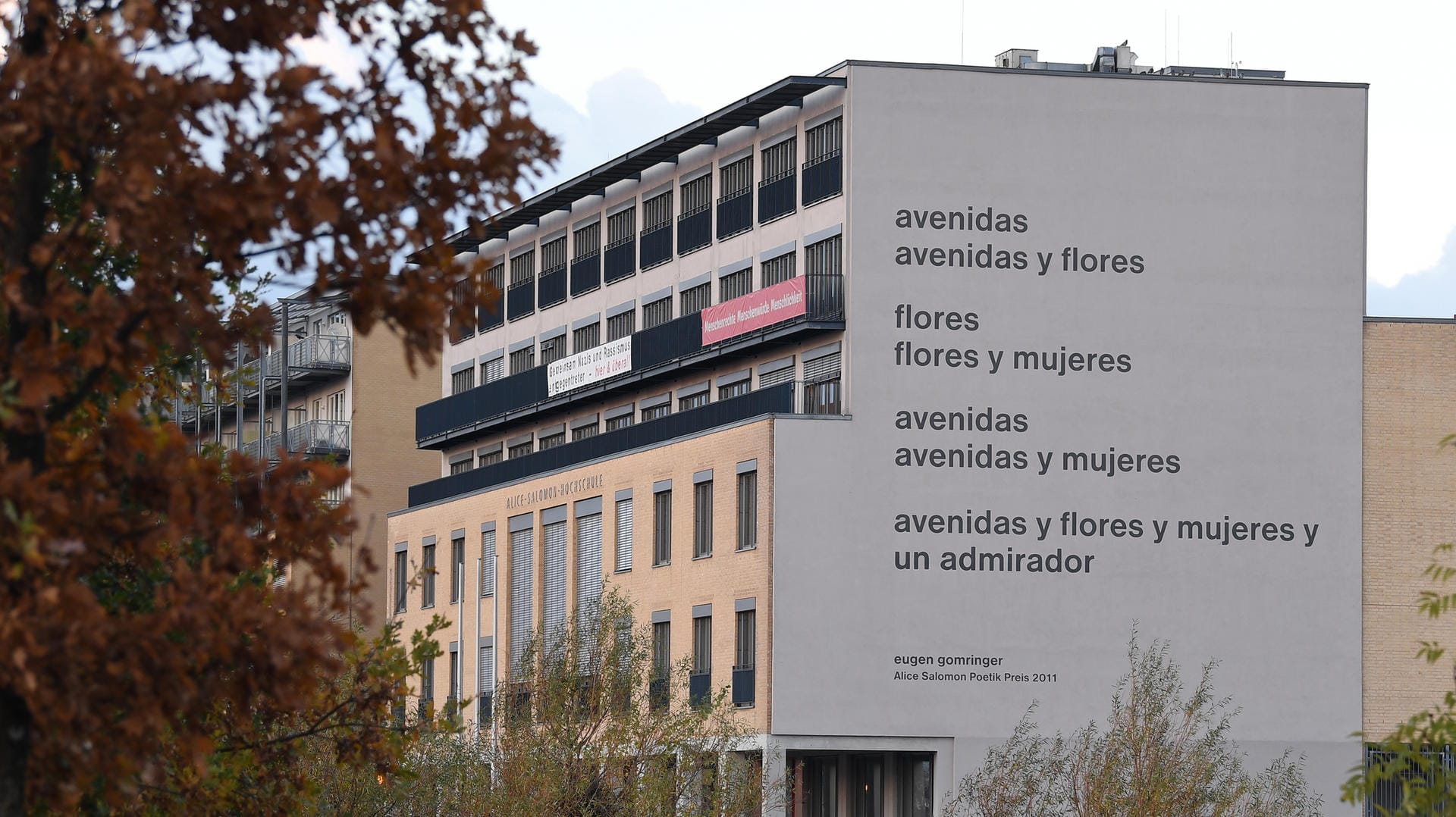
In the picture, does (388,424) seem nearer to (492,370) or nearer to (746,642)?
(492,370)

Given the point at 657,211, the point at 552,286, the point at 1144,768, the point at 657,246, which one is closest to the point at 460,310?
the point at 1144,768

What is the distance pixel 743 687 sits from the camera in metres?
63.2

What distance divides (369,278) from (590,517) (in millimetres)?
61592

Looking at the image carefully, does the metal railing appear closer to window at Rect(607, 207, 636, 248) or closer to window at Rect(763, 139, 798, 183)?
window at Rect(763, 139, 798, 183)

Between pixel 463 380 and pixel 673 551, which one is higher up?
pixel 463 380

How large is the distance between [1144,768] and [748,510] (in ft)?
52.3

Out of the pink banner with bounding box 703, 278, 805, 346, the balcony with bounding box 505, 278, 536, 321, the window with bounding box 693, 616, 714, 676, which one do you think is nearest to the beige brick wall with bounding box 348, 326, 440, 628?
the balcony with bounding box 505, 278, 536, 321

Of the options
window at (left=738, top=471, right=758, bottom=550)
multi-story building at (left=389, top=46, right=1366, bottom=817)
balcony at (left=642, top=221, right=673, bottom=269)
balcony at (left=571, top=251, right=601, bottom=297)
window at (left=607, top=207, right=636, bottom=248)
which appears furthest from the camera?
balcony at (left=571, top=251, right=601, bottom=297)

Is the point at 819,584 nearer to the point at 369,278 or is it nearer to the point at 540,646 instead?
the point at 540,646

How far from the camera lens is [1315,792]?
63281 millimetres

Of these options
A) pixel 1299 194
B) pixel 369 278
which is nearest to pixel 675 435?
pixel 1299 194

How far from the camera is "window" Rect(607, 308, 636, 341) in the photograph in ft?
246

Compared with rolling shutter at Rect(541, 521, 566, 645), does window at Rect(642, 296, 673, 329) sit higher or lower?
higher

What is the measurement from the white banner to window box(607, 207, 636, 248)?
3173mm
